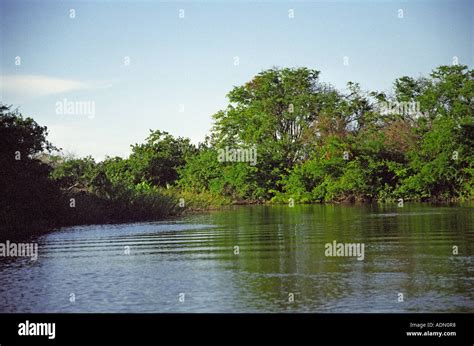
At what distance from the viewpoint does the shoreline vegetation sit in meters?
57.7

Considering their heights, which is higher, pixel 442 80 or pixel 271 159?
pixel 442 80

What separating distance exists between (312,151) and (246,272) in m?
49.2

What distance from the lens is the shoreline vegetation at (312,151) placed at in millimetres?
57656

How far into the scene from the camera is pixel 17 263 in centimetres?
2183

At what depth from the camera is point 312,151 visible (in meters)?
67.3

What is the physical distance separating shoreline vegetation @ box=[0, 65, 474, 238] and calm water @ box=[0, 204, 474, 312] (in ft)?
56.7

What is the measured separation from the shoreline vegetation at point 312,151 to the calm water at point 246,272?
56.7 feet

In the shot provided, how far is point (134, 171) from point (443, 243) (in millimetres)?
42042

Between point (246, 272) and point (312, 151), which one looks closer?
point (246, 272)

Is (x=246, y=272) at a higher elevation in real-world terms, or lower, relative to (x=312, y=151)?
lower
